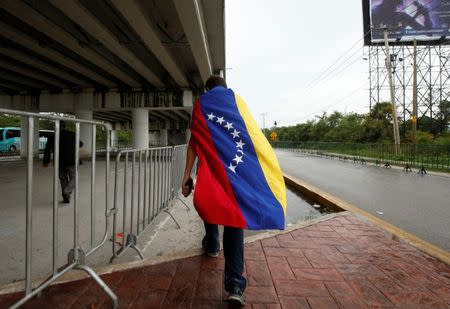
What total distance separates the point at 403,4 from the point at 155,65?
28.6 m

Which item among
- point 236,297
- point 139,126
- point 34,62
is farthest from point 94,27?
point 139,126

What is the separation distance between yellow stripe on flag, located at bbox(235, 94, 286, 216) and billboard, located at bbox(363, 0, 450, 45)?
36.3 metres

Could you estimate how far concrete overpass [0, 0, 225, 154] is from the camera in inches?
398

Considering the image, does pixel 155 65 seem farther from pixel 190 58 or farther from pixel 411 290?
pixel 411 290

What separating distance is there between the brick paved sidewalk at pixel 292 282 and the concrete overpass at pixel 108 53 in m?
7.04

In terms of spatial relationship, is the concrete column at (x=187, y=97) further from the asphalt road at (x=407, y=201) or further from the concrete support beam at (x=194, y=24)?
the asphalt road at (x=407, y=201)

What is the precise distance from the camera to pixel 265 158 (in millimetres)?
2600

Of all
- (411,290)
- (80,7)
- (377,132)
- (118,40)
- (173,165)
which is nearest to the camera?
Result: (411,290)

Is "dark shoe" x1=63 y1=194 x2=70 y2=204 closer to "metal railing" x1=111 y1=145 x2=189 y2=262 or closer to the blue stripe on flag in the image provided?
"metal railing" x1=111 y1=145 x2=189 y2=262

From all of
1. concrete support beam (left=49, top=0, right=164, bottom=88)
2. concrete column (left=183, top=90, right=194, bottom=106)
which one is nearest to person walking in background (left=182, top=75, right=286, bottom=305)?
concrete support beam (left=49, top=0, right=164, bottom=88)

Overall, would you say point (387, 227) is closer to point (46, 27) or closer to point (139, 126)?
point (46, 27)

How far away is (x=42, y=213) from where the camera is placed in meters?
6.06

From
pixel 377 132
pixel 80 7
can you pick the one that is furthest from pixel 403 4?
pixel 80 7

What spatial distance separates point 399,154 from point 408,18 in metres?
22.5
